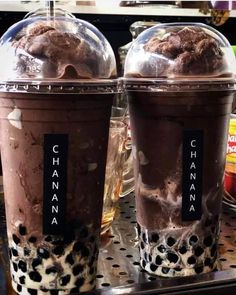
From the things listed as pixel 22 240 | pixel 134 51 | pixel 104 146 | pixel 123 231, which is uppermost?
pixel 134 51

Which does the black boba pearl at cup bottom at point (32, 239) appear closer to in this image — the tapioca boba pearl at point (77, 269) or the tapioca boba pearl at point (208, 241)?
the tapioca boba pearl at point (77, 269)

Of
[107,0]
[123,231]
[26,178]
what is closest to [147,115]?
[26,178]

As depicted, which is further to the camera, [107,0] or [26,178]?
[107,0]

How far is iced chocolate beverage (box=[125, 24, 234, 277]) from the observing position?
69cm

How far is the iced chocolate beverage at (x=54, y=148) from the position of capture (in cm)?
61

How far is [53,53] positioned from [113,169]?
379 mm

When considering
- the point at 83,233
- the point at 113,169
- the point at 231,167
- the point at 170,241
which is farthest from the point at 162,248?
the point at 231,167

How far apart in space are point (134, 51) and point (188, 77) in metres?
0.11

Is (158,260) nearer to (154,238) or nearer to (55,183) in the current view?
(154,238)

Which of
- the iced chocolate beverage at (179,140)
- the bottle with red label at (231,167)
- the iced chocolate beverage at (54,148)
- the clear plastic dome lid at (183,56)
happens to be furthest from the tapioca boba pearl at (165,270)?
the bottle with red label at (231,167)

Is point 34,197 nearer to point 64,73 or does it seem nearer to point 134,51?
point 64,73

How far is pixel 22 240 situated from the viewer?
657mm

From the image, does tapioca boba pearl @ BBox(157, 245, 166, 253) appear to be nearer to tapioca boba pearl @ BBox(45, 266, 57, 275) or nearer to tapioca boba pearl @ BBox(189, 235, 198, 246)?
tapioca boba pearl @ BBox(189, 235, 198, 246)

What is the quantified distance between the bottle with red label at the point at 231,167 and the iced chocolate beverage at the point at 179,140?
0.31 metres
